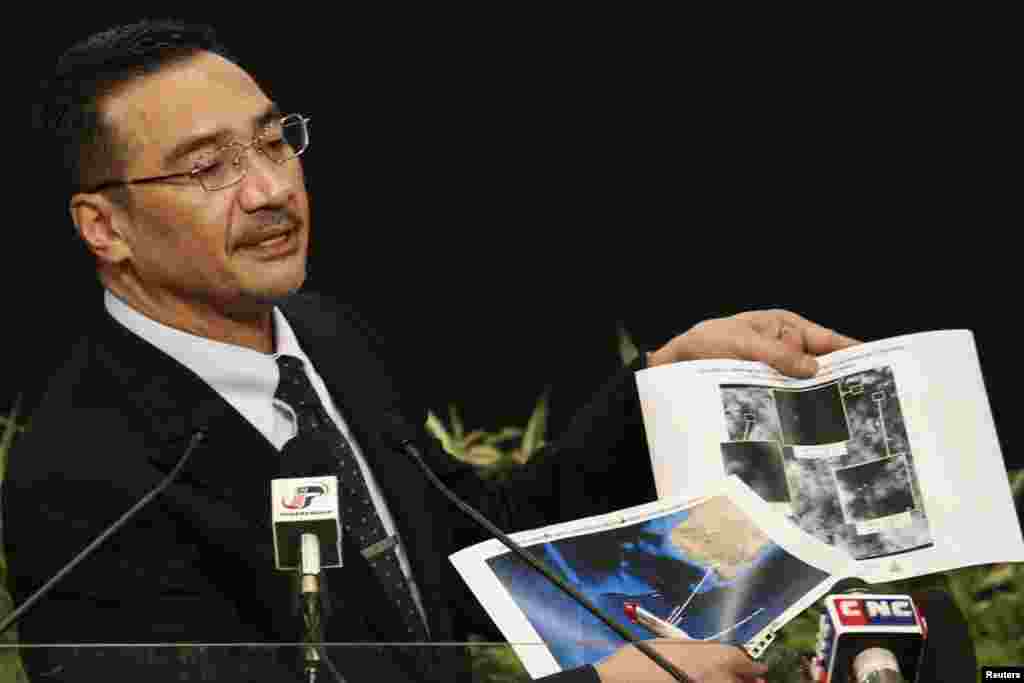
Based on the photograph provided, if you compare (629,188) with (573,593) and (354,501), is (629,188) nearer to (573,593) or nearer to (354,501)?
(354,501)

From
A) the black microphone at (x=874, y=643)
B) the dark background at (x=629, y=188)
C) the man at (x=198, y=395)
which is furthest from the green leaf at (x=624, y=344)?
the black microphone at (x=874, y=643)

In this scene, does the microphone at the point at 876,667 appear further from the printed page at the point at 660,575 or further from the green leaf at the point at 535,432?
the green leaf at the point at 535,432

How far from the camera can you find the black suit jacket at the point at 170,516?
189cm

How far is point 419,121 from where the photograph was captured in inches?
134

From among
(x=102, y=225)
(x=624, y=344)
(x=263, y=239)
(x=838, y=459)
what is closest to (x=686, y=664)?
(x=838, y=459)

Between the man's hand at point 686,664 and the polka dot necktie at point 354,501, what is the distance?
0.43 metres

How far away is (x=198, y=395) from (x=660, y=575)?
→ 56cm

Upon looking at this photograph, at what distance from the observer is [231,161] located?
6.74 feet

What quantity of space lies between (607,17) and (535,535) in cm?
170

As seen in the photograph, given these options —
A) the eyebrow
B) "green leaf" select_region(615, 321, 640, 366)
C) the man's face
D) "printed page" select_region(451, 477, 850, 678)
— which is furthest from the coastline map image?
"green leaf" select_region(615, 321, 640, 366)

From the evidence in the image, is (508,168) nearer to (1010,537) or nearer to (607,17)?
(607,17)

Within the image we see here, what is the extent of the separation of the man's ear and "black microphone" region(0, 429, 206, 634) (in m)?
0.32

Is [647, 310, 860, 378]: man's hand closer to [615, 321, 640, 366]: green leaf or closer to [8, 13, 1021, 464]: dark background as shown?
[615, 321, 640, 366]: green leaf

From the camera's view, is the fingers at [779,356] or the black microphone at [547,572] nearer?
the black microphone at [547,572]
